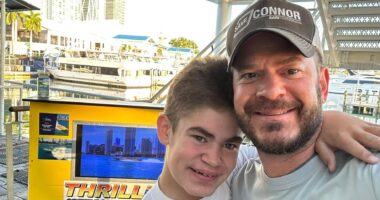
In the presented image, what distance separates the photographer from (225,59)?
1206 mm

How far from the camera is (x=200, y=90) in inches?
43.6

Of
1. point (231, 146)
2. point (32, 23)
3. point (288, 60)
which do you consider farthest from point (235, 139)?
point (32, 23)

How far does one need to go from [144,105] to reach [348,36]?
5.62m

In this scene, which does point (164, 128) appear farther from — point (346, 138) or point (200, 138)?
point (346, 138)

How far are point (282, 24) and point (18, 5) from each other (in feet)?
16.5

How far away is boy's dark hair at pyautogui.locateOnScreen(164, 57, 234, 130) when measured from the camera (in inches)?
43.0

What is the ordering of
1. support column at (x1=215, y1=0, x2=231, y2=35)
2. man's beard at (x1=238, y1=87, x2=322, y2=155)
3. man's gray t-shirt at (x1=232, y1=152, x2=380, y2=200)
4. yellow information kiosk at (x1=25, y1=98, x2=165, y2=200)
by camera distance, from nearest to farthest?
man's gray t-shirt at (x1=232, y1=152, x2=380, y2=200), man's beard at (x1=238, y1=87, x2=322, y2=155), yellow information kiosk at (x1=25, y1=98, x2=165, y2=200), support column at (x1=215, y1=0, x2=231, y2=35)

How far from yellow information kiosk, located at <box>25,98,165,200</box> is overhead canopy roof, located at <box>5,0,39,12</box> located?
2.79m

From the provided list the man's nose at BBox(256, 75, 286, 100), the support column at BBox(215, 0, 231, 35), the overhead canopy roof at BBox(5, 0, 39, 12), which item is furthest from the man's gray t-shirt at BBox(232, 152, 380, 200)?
the support column at BBox(215, 0, 231, 35)

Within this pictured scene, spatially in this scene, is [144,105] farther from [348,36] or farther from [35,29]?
[35,29]

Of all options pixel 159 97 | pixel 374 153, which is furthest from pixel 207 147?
pixel 159 97

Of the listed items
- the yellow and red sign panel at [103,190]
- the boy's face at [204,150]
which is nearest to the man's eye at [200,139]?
the boy's face at [204,150]

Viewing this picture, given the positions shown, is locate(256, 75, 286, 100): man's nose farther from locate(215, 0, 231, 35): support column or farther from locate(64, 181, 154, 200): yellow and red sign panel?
locate(215, 0, 231, 35): support column

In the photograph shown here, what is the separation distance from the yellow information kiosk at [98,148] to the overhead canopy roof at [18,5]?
279 centimetres
